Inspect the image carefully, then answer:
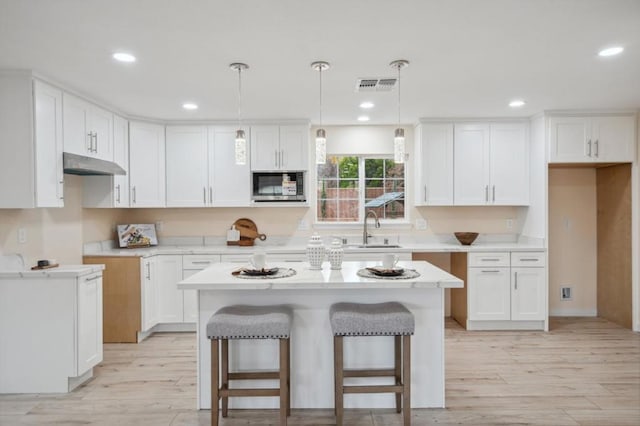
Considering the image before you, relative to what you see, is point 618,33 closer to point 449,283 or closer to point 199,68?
point 449,283

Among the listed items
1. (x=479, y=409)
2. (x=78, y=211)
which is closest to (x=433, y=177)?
(x=479, y=409)

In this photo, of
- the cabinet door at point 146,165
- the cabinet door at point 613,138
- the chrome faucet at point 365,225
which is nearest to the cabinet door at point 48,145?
the cabinet door at point 146,165

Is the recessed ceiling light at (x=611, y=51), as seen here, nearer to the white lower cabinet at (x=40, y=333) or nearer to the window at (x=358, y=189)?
the window at (x=358, y=189)

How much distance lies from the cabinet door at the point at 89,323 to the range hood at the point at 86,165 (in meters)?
0.91

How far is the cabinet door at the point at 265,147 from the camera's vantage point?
14.7 feet

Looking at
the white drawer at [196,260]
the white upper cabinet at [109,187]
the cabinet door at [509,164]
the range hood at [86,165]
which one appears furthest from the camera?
the cabinet door at [509,164]

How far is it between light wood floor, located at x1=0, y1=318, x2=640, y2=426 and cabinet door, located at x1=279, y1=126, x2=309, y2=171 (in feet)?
7.06

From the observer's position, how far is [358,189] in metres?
4.92

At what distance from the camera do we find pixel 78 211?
385 cm

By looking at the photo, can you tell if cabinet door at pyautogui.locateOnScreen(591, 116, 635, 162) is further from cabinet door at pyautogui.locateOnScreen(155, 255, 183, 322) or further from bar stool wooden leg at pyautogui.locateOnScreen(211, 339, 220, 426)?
cabinet door at pyautogui.locateOnScreen(155, 255, 183, 322)

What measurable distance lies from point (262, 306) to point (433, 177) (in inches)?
108

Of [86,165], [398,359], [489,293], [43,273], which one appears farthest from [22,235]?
[489,293]

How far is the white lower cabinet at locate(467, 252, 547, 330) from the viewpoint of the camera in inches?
163

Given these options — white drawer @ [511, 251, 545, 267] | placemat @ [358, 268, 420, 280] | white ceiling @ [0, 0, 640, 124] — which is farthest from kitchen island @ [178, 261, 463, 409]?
white drawer @ [511, 251, 545, 267]
